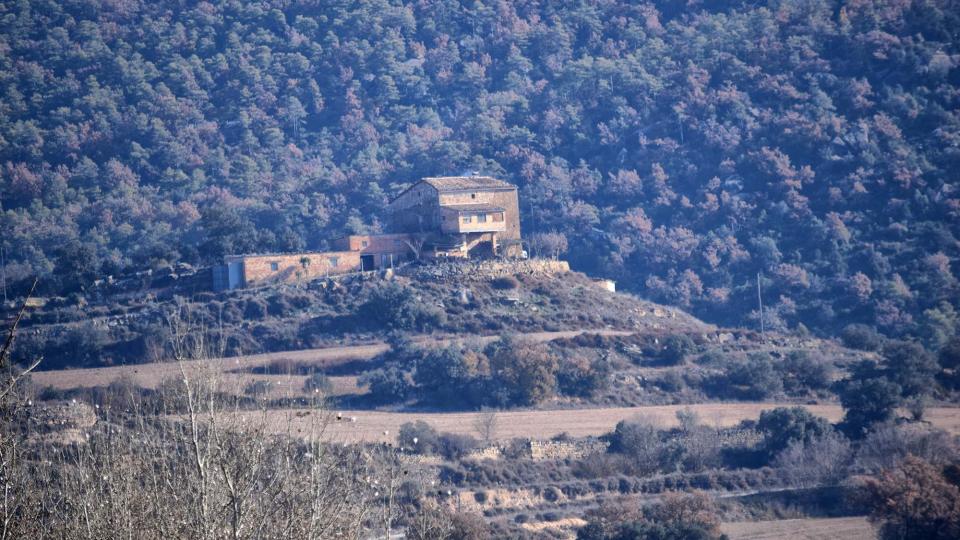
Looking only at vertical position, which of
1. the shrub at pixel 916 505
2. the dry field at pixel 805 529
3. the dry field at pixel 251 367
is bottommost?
the dry field at pixel 805 529

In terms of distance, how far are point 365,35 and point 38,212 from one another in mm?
34579

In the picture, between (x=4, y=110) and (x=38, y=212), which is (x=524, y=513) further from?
(x=4, y=110)

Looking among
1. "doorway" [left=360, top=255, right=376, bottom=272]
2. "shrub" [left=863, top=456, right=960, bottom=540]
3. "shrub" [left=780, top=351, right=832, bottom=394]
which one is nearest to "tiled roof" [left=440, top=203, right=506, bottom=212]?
"doorway" [left=360, top=255, right=376, bottom=272]

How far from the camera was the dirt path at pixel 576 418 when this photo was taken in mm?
43188

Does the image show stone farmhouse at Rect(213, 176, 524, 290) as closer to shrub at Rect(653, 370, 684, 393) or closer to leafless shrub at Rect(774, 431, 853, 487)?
shrub at Rect(653, 370, 684, 393)

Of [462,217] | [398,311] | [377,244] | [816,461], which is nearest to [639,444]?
[816,461]

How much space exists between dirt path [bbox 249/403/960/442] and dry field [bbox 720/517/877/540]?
9.56 metres

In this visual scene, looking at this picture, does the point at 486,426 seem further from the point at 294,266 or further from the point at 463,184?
the point at 463,184

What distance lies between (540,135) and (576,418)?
44.8 metres

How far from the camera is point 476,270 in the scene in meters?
58.2

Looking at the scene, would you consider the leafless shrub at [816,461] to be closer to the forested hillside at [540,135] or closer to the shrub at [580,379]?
the shrub at [580,379]

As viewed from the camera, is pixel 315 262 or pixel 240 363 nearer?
pixel 240 363

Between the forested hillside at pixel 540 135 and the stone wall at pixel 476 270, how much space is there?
771cm

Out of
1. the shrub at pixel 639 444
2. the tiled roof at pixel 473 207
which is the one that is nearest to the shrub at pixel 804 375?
the shrub at pixel 639 444
